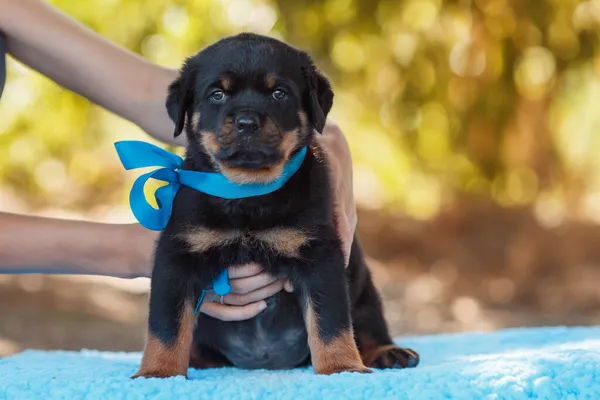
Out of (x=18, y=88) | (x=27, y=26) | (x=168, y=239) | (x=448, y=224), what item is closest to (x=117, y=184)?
(x=18, y=88)

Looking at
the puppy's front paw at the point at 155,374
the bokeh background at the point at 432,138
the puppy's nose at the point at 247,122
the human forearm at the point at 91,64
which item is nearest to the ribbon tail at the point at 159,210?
the puppy's nose at the point at 247,122

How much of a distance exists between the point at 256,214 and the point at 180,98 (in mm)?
439

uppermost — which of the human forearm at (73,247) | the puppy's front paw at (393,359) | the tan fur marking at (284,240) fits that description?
the human forearm at (73,247)

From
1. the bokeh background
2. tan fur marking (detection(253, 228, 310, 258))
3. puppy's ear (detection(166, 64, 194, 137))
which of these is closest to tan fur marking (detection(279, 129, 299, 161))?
tan fur marking (detection(253, 228, 310, 258))

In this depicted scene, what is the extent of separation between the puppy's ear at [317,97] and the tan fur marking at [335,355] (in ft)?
1.94

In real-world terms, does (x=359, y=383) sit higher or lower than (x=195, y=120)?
lower

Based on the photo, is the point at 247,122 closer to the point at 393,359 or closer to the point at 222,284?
the point at 222,284

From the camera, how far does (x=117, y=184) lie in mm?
9195

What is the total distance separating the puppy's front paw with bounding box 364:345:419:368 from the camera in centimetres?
261

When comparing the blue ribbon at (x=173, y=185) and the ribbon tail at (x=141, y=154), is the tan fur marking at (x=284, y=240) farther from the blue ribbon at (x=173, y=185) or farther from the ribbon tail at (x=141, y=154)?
the ribbon tail at (x=141, y=154)

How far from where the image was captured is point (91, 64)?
316cm

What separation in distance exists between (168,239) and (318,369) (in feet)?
1.90

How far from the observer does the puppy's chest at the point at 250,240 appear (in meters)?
2.37

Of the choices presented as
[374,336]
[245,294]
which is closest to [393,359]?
[374,336]
